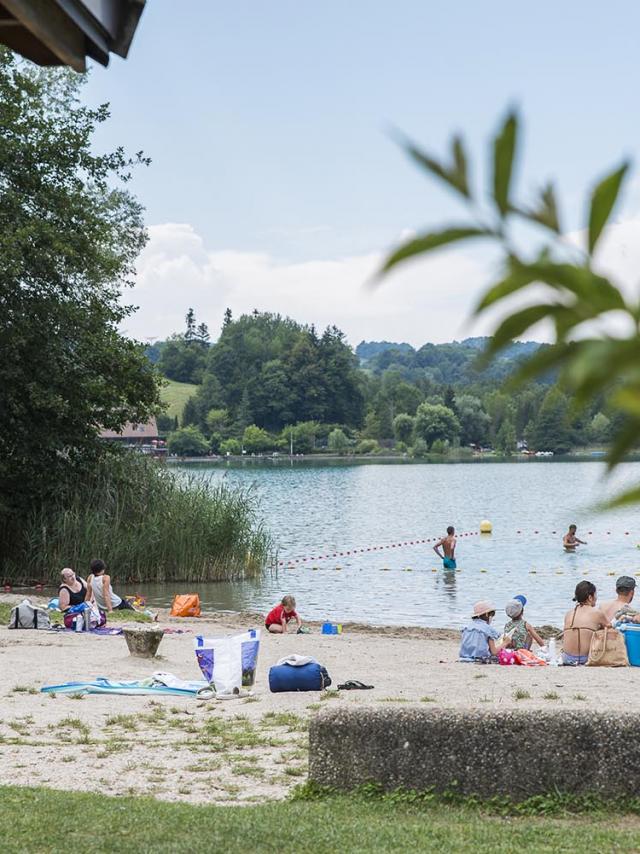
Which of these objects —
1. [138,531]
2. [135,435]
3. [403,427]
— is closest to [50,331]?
[138,531]

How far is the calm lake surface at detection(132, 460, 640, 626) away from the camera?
2584 centimetres

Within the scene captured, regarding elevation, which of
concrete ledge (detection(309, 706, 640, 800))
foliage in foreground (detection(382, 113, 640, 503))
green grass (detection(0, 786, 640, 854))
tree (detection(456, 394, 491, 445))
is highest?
tree (detection(456, 394, 491, 445))

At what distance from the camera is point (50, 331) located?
27.8 m

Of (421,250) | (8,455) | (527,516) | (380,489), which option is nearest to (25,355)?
(8,455)

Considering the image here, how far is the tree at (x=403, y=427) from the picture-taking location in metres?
161

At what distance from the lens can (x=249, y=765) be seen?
27.9 ft

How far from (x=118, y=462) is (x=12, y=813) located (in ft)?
74.7

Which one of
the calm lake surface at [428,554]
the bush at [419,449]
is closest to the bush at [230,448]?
the bush at [419,449]

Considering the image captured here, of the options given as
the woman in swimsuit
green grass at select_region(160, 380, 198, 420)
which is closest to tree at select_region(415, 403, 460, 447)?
green grass at select_region(160, 380, 198, 420)

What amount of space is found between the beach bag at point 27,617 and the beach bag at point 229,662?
584cm

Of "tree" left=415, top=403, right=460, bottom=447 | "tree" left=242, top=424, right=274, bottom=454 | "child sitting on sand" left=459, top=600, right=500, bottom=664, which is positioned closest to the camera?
"child sitting on sand" left=459, top=600, right=500, bottom=664

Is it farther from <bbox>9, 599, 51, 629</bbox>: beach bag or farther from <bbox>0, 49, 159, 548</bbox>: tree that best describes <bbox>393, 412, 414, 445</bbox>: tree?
<bbox>9, 599, 51, 629</bbox>: beach bag

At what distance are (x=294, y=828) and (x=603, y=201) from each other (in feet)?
19.4

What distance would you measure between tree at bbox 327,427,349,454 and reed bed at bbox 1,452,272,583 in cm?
13799
